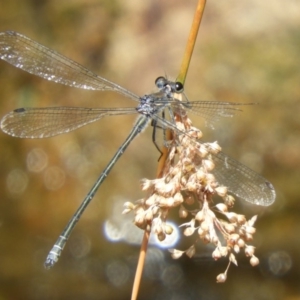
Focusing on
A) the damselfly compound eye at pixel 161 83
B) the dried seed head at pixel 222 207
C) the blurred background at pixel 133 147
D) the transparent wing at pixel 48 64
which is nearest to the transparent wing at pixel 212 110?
the damselfly compound eye at pixel 161 83

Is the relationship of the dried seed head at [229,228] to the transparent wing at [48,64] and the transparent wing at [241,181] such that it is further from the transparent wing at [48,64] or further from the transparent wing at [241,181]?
the transparent wing at [48,64]

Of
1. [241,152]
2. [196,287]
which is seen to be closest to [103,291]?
[196,287]

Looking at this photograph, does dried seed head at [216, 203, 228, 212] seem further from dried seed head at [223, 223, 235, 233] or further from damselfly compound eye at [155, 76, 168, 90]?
damselfly compound eye at [155, 76, 168, 90]

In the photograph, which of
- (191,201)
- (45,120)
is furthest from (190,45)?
(45,120)

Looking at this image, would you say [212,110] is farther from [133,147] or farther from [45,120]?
[133,147]

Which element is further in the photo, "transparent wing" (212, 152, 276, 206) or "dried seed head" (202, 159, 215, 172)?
"transparent wing" (212, 152, 276, 206)

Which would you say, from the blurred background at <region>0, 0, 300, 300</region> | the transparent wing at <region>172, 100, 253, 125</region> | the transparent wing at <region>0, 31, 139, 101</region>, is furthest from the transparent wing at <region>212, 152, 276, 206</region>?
the blurred background at <region>0, 0, 300, 300</region>
